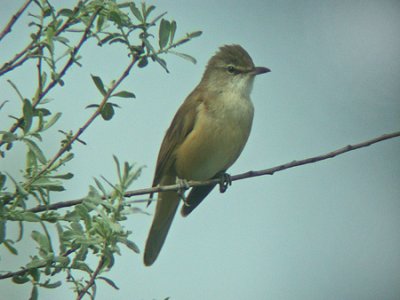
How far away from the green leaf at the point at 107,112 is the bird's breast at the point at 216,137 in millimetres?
2353

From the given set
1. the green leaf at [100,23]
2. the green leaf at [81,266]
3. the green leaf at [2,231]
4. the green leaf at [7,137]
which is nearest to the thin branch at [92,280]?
the green leaf at [81,266]

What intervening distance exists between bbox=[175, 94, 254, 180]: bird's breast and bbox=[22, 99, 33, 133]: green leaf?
268cm

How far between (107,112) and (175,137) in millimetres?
2559

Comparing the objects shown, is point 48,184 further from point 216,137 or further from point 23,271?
point 216,137

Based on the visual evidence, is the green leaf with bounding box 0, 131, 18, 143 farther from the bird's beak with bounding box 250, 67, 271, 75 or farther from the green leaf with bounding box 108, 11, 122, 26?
the bird's beak with bounding box 250, 67, 271, 75

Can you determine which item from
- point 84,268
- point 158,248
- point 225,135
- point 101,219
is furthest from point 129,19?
point 158,248

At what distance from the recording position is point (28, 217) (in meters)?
1.90

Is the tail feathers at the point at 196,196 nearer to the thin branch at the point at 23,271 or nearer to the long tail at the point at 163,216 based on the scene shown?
the long tail at the point at 163,216

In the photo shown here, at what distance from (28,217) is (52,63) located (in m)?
0.53

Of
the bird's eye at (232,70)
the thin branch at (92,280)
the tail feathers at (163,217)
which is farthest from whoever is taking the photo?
the bird's eye at (232,70)

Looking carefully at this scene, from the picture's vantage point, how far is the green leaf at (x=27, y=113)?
195 centimetres

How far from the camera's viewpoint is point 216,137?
461cm

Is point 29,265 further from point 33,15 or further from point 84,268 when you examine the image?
point 33,15

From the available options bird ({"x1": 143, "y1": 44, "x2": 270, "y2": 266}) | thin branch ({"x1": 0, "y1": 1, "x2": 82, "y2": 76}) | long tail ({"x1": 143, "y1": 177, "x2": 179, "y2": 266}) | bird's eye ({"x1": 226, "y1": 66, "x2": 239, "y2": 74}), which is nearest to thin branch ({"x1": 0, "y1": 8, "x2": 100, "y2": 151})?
thin branch ({"x1": 0, "y1": 1, "x2": 82, "y2": 76})
